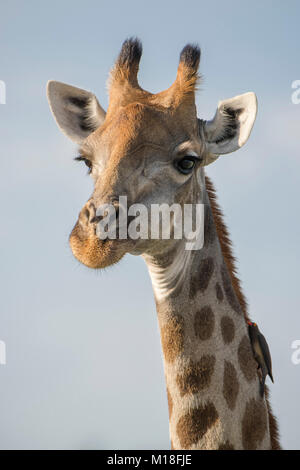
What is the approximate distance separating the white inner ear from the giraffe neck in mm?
1131

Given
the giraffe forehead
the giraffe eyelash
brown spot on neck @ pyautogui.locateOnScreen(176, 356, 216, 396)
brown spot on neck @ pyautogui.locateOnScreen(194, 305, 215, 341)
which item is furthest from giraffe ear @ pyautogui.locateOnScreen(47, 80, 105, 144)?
brown spot on neck @ pyautogui.locateOnScreen(176, 356, 216, 396)

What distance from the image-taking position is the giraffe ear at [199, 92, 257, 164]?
741cm

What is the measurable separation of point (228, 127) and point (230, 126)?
0.09 ft

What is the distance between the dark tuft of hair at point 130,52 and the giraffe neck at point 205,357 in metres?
2.52

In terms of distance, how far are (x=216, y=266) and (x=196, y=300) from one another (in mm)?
553

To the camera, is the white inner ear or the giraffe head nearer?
the giraffe head

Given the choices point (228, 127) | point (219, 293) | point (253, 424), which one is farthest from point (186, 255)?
point (253, 424)

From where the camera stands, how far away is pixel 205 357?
6.83 m

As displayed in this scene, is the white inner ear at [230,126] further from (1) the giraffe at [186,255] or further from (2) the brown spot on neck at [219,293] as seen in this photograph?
(2) the brown spot on neck at [219,293]

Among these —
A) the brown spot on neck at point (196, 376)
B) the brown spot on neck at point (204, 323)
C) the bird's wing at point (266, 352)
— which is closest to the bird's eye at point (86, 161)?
the brown spot on neck at point (204, 323)

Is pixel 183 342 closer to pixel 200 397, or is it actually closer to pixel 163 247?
pixel 200 397

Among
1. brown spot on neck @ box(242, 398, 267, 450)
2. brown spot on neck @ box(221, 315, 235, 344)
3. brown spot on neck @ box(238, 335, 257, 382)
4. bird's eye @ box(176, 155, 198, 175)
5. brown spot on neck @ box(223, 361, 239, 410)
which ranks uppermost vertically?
bird's eye @ box(176, 155, 198, 175)

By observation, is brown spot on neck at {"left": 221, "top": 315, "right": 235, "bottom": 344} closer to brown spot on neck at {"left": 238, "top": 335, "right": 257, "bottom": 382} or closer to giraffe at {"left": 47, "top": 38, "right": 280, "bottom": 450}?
giraffe at {"left": 47, "top": 38, "right": 280, "bottom": 450}
